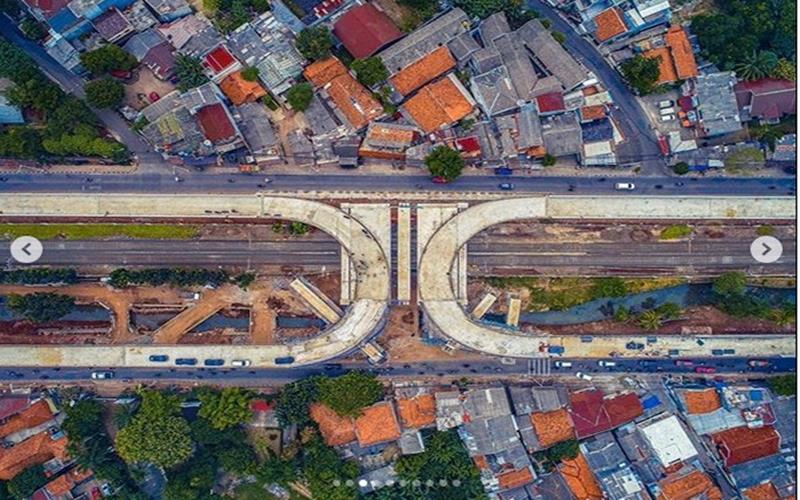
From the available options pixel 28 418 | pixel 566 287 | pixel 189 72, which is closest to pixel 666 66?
pixel 566 287

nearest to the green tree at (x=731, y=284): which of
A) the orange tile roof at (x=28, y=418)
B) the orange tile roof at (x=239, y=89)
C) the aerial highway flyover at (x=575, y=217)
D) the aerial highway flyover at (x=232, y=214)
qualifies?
the aerial highway flyover at (x=575, y=217)

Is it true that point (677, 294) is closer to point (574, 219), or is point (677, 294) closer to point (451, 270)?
point (574, 219)

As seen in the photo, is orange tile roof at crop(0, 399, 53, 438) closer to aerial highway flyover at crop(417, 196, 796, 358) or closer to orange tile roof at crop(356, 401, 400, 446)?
orange tile roof at crop(356, 401, 400, 446)

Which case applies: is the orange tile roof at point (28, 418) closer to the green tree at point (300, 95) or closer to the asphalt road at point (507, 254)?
the asphalt road at point (507, 254)

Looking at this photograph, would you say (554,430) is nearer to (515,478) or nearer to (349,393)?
(515,478)

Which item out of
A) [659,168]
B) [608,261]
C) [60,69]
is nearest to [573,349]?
[608,261]

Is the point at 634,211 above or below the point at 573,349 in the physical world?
above

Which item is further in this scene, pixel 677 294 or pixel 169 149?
pixel 677 294
